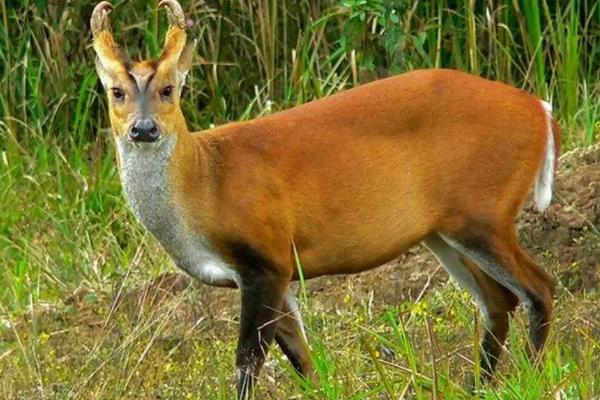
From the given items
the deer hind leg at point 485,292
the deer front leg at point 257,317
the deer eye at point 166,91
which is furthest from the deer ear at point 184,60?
the deer hind leg at point 485,292

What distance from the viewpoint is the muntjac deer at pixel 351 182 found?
6.42 m

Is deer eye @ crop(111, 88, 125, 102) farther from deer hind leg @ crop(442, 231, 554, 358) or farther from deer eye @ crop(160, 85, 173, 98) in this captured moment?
deer hind leg @ crop(442, 231, 554, 358)

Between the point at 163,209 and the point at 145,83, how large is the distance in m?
0.44

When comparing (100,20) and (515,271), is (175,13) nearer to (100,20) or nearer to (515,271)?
(100,20)

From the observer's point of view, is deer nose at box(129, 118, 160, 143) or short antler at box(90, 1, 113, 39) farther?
short antler at box(90, 1, 113, 39)

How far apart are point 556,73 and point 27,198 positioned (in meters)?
2.80

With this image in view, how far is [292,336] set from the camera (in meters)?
6.73

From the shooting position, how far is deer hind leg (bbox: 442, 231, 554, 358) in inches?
263

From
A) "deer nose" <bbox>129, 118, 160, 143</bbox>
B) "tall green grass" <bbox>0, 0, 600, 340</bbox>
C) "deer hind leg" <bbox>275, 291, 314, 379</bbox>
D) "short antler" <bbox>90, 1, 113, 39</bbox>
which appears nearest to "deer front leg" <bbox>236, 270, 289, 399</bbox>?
"deer hind leg" <bbox>275, 291, 314, 379</bbox>

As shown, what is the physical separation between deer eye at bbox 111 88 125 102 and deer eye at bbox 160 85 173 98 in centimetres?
13

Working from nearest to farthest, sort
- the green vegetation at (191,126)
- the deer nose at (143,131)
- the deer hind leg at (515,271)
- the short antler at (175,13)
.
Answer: the deer nose at (143,131) < the short antler at (175,13) < the deer hind leg at (515,271) < the green vegetation at (191,126)

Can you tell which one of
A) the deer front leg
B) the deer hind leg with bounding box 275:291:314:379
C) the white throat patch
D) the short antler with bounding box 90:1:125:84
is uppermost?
the short antler with bounding box 90:1:125:84

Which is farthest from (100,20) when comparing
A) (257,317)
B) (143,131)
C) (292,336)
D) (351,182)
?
(292,336)

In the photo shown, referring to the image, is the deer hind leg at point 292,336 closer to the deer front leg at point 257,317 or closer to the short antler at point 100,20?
the deer front leg at point 257,317
